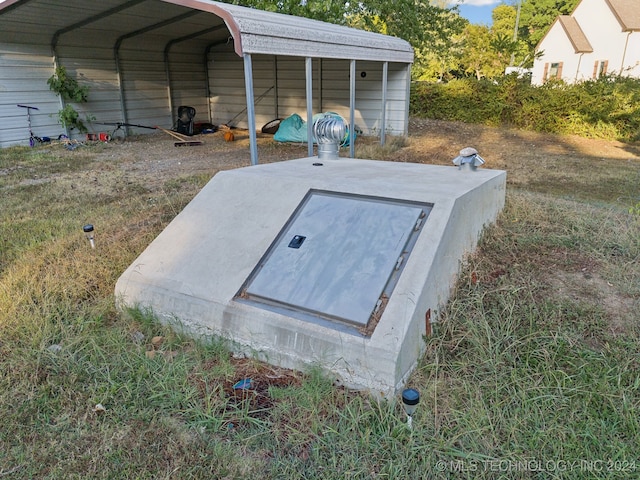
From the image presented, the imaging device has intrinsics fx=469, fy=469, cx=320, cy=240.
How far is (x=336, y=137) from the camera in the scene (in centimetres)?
469

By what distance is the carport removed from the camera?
28.0ft

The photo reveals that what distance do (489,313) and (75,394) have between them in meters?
2.32

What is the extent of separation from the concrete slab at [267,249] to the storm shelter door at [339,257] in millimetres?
56

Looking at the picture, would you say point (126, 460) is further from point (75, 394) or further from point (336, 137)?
point (336, 137)

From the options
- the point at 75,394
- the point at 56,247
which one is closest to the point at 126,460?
the point at 75,394

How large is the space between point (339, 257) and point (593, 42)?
86.2 ft

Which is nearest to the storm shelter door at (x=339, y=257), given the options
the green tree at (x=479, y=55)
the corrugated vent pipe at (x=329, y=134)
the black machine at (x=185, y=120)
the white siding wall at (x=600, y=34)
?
the corrugated vent pipe at (x=329, y=134)

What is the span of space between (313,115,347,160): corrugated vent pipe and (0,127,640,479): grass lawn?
1.76m

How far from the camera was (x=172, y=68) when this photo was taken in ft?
42.1

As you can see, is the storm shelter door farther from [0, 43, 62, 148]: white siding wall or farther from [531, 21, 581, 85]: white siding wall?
[531, 21, 581, 85]: white siding wall

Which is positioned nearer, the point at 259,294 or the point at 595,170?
the point at 259,294

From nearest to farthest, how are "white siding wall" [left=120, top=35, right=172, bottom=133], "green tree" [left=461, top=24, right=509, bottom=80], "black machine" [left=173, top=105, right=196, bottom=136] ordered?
"white siding wall" [left=120, top=35, right=172, bottom=133], "black machine" [left=173, top=105, right=196, bottom=136], "green tree" [left=461, top=24, right=509, bottom=80]

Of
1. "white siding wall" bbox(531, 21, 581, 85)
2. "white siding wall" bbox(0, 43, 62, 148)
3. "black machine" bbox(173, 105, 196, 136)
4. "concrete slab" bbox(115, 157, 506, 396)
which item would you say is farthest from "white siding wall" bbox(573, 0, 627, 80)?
"concrete slab" bbox(115, 157, 506, 396)

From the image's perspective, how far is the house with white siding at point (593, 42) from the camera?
20281 millimetres
